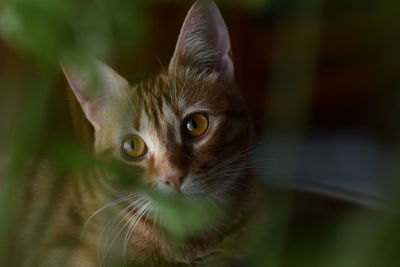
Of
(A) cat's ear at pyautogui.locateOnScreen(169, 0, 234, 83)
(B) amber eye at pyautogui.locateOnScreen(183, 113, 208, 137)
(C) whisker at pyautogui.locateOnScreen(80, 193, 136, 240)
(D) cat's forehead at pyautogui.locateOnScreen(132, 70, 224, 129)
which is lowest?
(C) whisker at pyautogui.locateOnScreen(80, 193, 136, 240)

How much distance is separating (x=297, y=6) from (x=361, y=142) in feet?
1.25

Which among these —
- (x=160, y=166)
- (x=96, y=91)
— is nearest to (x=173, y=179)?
(x=160, y=166)

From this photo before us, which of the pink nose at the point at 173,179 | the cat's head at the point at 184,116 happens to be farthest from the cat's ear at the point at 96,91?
the pink nose at the point at 173,179

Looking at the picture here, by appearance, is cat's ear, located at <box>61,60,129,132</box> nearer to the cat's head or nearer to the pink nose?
the cat's head

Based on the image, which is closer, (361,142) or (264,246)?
(264,246)

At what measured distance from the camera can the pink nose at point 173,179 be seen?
68 cm

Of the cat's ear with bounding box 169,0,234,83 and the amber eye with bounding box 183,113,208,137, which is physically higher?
the cat's ear with bounding box 169,0,234,83

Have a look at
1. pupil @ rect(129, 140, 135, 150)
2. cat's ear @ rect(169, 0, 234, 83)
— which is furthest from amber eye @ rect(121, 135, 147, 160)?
cat's ear @ rect(169, 0, 234, 83)

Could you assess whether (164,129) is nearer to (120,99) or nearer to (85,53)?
(120,99)

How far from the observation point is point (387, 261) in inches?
13.5

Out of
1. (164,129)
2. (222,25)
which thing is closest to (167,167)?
(164,129)

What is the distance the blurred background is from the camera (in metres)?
0.38

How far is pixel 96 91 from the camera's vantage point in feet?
2.12

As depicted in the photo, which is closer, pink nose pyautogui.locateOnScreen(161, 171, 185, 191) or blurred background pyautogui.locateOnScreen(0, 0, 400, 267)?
blurred background pyautogui.locateOnScreen(0, 0, 400, 267)
